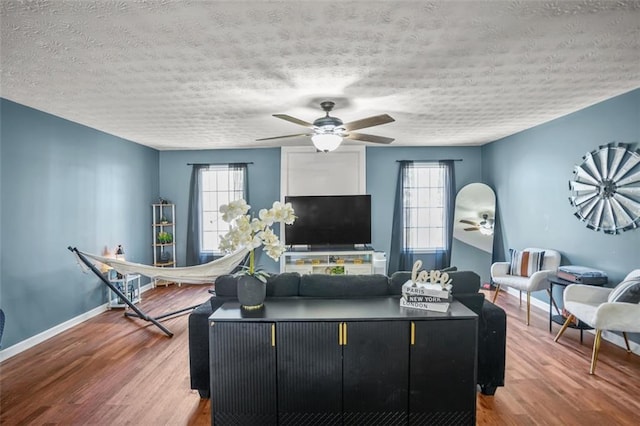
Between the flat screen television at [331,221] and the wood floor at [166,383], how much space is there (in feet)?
8.31

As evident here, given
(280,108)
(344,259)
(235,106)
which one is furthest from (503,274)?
(235,106)

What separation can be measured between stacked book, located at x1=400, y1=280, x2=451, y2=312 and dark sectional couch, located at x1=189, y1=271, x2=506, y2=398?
30cm

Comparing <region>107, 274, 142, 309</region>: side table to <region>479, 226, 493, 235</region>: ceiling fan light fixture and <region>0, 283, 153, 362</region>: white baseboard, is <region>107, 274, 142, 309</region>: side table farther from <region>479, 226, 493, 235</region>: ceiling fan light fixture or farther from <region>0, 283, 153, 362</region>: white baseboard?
<region>479, 226, 493, 235</region>: ceiling fan light fixture

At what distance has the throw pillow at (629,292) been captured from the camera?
2.70 meters

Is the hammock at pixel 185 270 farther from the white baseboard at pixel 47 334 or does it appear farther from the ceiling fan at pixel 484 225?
the ceiling fan at pixel 484 225

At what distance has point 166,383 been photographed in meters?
2.70

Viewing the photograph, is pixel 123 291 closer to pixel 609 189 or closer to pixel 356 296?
pixel 356 296

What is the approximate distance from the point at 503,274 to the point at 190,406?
161 inches

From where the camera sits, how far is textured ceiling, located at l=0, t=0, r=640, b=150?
178 centimetres

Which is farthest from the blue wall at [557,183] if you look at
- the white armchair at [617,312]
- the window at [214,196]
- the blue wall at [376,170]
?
the window at [214,196]

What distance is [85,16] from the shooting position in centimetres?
178

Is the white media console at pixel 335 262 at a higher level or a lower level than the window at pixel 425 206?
lower

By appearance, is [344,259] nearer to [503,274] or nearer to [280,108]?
[503,274]

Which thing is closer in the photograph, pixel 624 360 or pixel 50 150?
pixel 624 360
